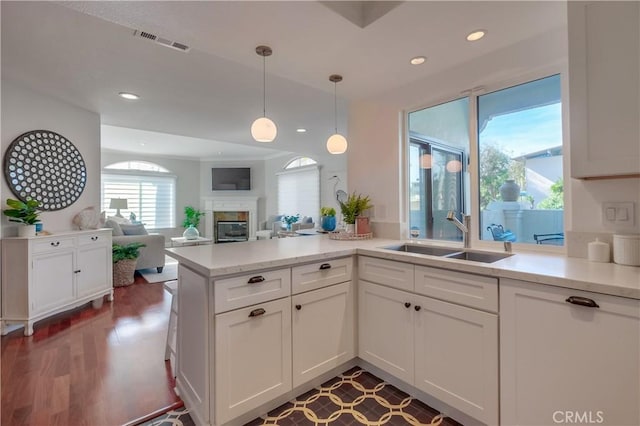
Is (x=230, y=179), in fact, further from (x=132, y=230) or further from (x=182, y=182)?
(x=132, y=230)

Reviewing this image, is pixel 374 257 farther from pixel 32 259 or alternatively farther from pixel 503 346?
pixel 32 259

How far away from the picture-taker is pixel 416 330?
5.78 feet

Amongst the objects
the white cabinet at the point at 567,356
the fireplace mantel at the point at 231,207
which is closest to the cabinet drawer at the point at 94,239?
the white cabinet at the point at 567,356

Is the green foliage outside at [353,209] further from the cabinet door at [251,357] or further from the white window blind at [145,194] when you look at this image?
the white window blind at [145,194]

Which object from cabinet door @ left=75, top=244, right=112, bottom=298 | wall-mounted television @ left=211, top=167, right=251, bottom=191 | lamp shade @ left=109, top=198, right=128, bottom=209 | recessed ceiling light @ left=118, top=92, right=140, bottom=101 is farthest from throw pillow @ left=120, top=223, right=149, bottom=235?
wall-mounted television @ left=211, top=167, right=251, bottom=191

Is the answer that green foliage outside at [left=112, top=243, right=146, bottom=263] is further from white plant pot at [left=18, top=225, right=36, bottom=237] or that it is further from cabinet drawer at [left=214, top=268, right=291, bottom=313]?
cabinet drawer at [left=214, top=268, right=291, bottom=313]

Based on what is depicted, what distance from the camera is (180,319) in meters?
1.81

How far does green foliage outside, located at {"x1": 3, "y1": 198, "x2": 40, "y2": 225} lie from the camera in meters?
2.74

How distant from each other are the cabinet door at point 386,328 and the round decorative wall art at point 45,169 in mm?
3647

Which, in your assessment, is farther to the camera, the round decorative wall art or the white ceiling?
the round decorative wall art

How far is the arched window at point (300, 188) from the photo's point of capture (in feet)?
24.6

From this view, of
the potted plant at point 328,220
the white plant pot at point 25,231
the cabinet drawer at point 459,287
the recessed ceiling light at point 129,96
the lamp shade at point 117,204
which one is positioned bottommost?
the cabinet drawer at point 459,287

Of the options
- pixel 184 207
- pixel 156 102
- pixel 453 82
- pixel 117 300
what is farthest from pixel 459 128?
pixel 184 207

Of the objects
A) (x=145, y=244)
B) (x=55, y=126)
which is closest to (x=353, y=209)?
(x=55, y=126)
